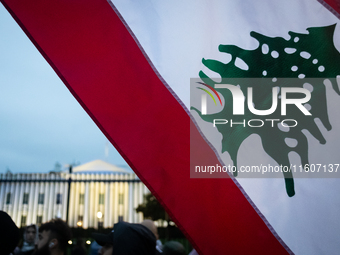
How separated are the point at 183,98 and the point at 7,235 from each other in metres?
1.28

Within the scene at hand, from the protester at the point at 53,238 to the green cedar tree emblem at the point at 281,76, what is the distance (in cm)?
166

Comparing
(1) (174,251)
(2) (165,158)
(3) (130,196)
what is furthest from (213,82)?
(3) (130,196)

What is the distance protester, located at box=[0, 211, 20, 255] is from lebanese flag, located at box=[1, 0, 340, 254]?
2.80 ft

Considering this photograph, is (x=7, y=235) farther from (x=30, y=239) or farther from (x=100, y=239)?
(x=30, y=239)

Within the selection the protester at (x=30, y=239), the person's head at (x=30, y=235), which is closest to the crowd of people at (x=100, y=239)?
the protester at (x=30, y=239)

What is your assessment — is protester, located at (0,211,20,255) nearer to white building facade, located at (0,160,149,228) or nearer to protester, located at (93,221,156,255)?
protester, located at (93,221,156,255)

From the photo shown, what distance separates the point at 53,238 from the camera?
254 centimetres

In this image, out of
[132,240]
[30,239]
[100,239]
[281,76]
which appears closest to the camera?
[281,76]

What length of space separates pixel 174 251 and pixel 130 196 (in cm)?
795

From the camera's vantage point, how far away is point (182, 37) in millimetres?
1722

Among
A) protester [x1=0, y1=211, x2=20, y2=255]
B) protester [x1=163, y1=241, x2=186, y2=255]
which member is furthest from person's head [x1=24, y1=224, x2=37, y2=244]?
protester [x1=0, y1=211, x2=20, y2=255]

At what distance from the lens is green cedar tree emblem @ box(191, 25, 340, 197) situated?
157 cm

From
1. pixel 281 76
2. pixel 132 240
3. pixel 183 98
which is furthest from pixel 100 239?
pixel 281 76

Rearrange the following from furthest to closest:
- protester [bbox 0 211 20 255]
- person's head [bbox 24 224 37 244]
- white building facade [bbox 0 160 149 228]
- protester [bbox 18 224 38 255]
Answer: white building facade [bbox 0 160 149 228] < person's head [bbox 24 224 37 244] < protester [bbox 18 224 38 255] < protester [bbox 0 211 20 255]
